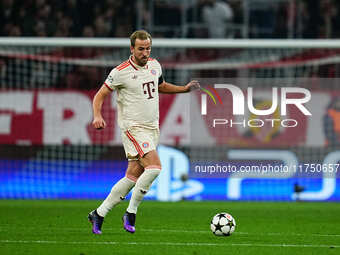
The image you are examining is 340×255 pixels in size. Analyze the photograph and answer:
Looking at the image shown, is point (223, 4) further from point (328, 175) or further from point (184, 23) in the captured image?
point (328, 175)

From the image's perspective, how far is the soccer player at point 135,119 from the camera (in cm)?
820

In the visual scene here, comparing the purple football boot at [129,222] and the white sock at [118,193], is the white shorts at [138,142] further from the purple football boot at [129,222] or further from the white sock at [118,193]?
the purple football boot at [129,222]

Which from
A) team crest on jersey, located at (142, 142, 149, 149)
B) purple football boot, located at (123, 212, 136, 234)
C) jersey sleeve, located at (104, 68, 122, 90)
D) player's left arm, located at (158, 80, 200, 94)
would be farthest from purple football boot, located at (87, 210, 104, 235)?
player's left arm, located at (158, 80, 200, 94)

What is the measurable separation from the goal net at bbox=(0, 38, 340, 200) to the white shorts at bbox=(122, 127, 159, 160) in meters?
4.50

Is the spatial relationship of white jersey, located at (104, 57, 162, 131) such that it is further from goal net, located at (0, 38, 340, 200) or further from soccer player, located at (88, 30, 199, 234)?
goal net, located at (0, 38, 340, 200)

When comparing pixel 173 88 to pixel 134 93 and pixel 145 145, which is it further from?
pixel 145 145

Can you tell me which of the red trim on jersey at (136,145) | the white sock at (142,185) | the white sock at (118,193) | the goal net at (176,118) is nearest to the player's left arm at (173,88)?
the red trim on jersey at (136,145)

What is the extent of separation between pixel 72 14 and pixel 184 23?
2.33 meters

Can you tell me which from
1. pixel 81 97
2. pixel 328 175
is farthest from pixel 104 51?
pixel 328 175

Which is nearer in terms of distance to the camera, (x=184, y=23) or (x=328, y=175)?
(x=328, y=175)

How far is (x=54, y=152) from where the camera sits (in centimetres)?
1373

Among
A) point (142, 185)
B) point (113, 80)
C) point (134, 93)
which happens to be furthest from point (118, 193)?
point (113, 80)

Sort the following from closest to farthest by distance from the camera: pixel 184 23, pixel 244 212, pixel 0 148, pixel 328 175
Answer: pixel 244 212, pixel 328 175, pixel 0 148, pixel 184 23

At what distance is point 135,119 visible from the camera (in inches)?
327
